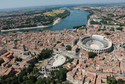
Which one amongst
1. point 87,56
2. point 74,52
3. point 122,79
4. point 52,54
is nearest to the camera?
point 122,79

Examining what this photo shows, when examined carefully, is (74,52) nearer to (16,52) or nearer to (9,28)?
(16,52)

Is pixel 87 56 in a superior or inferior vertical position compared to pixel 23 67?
superior

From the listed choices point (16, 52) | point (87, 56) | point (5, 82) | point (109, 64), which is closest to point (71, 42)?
point (87, 56)

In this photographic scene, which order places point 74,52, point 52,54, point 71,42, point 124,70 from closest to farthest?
point 124,70, point 74,52, point 52,54, point 71,42

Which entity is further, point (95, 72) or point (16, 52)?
point (16, 52)

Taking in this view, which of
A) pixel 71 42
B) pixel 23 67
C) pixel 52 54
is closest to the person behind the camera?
pixel 23 67

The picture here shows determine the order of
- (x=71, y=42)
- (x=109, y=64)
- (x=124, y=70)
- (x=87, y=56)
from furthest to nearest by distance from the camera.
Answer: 1. (x=71, y=42)
2. (x=87, y=56)
3. (x=109, y=64)
4. (x=124, y=70)

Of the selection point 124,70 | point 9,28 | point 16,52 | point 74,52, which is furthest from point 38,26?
point 124,70

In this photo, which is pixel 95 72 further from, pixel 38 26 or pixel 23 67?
pixel 38 26

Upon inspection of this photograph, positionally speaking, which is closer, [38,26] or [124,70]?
[124,70]
